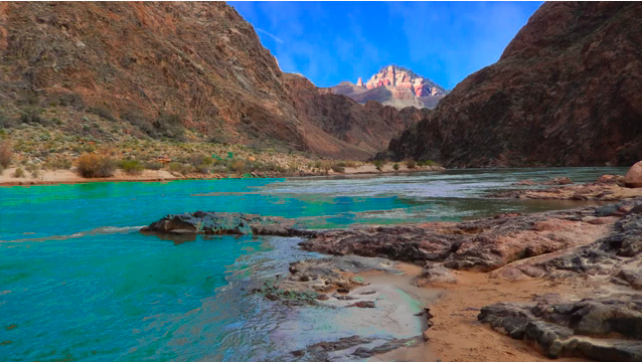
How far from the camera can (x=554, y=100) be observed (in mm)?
57406

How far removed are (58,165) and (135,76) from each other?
2784cm

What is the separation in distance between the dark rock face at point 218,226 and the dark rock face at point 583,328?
672cm

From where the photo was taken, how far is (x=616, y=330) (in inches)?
129

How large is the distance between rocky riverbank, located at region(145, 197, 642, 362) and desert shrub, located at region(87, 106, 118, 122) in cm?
4561

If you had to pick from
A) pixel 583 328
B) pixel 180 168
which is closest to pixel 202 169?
pixel 180 168

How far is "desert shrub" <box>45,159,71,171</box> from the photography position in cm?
3033

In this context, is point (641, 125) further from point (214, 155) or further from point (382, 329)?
point (382, 329)

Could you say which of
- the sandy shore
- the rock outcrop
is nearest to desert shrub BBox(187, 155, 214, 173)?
the sandy shore

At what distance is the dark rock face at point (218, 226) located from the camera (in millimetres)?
10539

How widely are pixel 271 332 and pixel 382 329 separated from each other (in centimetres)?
115

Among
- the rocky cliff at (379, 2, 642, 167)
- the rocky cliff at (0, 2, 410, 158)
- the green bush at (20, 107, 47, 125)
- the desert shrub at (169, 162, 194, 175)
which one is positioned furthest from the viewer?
the rocky cliff at (379, 2, 642, 167)

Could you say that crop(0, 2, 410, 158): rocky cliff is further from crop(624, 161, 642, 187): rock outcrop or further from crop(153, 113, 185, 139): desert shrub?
crop(624, 161, 642, 187): rock outcrop

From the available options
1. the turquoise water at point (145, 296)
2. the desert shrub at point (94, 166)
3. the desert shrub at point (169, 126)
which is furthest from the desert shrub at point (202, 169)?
the turquoise water at point (145, 296)

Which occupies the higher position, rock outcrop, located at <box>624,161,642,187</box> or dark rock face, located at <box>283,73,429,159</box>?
dark rock face, located at <box>283,73,429,159</box>
